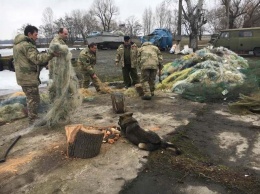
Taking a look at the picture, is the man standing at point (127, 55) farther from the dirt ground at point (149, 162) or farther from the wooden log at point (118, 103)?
the dirt ground at point (149, 162)

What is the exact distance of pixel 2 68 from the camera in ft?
57.3

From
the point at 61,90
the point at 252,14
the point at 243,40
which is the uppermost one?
the point at 252,14

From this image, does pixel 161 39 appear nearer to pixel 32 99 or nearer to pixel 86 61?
pixel 86 61

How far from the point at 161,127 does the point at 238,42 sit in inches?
626

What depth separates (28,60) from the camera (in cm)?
554

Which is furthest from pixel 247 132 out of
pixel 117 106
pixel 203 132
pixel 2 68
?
pixel 2 68

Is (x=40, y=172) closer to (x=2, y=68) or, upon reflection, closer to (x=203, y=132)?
(x=203, y=132)

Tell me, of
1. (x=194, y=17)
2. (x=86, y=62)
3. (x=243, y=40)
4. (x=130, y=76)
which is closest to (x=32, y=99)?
(x=86, y=62)

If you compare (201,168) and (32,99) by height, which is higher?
(32,99)

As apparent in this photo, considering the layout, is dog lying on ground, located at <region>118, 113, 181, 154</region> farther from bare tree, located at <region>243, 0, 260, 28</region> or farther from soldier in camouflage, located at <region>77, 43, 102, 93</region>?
bare tree, located at <region>243, 0, 260, 28</region>

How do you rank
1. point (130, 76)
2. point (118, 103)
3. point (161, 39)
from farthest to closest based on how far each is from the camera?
point (161, 39)
point (130, 76)
point (118, 103)

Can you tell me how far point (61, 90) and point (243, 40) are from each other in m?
16.6

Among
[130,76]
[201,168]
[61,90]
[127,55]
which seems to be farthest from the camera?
[130,76]

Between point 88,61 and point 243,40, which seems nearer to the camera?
point 88,61
